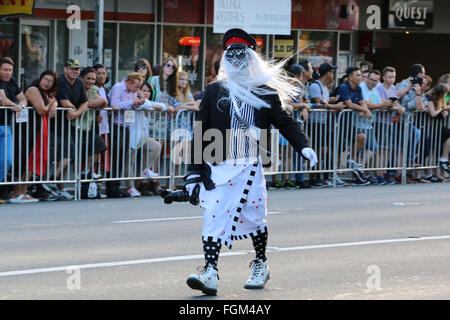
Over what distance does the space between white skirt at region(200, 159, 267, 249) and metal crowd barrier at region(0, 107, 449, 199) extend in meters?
3.79

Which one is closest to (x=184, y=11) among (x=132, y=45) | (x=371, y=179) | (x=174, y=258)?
(x=132, y=45)

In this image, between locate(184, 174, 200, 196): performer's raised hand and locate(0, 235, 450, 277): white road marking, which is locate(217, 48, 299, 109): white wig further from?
locate(0, 235, 450, 277): white road marking

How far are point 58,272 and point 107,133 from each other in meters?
6.14

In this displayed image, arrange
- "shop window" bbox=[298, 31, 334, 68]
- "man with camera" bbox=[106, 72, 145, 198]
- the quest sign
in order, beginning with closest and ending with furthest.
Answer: "man with camera" bbox=[106, 72, 145, 198], "shop window" bbox=[298, 31, 334, 68], the quest sign

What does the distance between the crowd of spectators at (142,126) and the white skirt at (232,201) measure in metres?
4.01

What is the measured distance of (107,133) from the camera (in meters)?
14.1

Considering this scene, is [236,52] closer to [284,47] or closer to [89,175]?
[89,175]

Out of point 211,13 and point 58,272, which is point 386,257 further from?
point 211,13

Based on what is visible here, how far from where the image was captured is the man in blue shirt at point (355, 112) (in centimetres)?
1627

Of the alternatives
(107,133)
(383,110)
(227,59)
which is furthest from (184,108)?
(227,59)

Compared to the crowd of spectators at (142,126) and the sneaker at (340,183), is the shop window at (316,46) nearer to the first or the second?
the crowd of spectators at (142,126)

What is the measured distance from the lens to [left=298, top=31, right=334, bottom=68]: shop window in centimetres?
2398

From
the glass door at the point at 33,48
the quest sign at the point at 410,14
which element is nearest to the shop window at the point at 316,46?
the quest sign at the point at 410,14

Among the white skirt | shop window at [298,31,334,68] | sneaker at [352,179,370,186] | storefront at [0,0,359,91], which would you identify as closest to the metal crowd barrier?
sneaker at [352,179,370,186]
